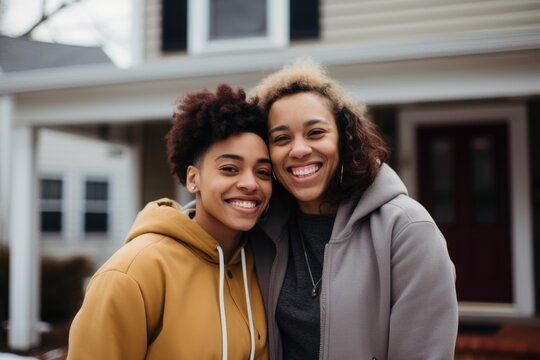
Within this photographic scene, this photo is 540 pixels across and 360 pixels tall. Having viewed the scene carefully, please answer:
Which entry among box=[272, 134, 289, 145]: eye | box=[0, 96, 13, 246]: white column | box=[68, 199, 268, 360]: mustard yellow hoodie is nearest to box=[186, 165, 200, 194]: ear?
box=[68, 199, 268, 360]: mustard yellow hoodie

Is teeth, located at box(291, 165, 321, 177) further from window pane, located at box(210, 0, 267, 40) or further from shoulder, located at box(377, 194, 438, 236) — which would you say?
window pane, located at box(210, 0, 267, 40)

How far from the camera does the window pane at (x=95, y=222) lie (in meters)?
14.8

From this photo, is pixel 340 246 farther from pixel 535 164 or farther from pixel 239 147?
pixel 535 164

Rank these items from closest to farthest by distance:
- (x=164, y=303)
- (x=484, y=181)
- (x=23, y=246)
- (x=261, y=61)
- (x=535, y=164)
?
(x=164, y=303) → (x=261, y=61) → (x=23, y=246) → (x=535, y=164) → (x=484, y=181)

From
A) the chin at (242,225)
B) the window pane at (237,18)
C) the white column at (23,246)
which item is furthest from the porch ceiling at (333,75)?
the chin at (242,225)

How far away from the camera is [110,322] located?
1.58 metres

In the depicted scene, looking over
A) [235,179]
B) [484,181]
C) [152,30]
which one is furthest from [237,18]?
[235,179]

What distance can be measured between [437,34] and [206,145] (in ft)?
15.8

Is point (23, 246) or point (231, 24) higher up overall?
point (231, 24)

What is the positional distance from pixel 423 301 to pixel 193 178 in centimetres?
96

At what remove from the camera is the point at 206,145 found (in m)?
1.94

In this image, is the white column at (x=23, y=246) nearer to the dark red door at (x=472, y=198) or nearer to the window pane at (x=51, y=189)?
the dark red door at (x=472, y=198)

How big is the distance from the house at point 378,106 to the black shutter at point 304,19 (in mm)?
14

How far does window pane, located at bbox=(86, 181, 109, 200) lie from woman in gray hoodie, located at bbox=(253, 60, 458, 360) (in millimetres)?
13770
